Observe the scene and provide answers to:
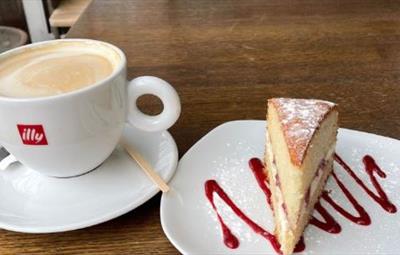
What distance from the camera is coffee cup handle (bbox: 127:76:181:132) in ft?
2.23

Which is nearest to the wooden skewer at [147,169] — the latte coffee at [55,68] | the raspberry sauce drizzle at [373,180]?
the latte coffee at [55,68]

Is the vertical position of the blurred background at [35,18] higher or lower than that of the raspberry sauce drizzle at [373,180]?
lower

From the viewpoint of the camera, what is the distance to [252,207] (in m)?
0.68

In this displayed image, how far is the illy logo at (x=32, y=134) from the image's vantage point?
61cm

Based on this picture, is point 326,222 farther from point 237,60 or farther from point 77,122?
point 237,60

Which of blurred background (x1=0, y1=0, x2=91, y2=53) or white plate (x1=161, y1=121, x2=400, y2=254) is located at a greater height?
white plate (x1=161, y1=121, x2=400, y2=254)

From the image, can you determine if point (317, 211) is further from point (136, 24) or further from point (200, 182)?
point (136, 24)

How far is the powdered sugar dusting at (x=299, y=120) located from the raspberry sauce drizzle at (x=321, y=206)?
0.29 ft

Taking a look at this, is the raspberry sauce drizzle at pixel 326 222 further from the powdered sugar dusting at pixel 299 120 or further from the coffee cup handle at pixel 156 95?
the coffee cup handle at pixel 156 95

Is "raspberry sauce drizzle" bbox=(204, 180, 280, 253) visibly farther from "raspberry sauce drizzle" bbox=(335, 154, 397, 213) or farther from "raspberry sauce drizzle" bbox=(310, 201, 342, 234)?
"raspberry sauce drizzle" bbox=(335, 154, 397, 213)

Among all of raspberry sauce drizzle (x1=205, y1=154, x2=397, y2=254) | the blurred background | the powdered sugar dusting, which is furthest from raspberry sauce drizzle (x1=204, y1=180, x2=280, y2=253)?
the blurred background

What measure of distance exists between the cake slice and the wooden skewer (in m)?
0.16

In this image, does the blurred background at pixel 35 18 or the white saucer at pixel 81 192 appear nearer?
the white saucer at pixel 81 192

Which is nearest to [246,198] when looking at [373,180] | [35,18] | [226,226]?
[226,226]
